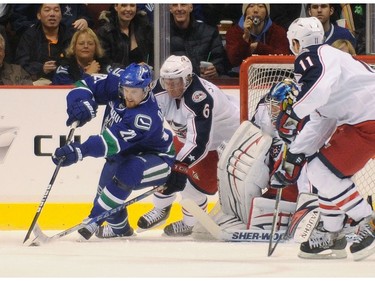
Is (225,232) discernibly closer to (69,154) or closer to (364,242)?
(69,154)

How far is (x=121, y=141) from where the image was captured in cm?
629

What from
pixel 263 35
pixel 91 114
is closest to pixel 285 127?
pixel 91 114

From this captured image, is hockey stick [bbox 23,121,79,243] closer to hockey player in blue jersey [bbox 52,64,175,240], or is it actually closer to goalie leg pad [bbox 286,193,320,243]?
hockey player in blue jersey [bbox 52,64,175,240]

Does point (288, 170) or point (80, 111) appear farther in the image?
point (80, 111)

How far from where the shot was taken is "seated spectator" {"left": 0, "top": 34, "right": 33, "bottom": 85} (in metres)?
7.20

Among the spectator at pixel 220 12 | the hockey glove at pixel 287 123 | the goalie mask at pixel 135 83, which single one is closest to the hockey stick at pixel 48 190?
the goalie mask at pixel 135 83

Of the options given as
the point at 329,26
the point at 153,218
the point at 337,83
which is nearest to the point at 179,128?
the point at 153,218

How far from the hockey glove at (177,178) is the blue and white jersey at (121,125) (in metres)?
0.06

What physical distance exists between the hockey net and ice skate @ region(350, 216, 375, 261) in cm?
113

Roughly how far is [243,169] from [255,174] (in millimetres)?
61

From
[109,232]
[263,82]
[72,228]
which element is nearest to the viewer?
[72,228]

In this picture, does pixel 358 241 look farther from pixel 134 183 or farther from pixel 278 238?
pixel 134 183

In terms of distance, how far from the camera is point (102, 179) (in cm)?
662

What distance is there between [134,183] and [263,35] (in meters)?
1.40
